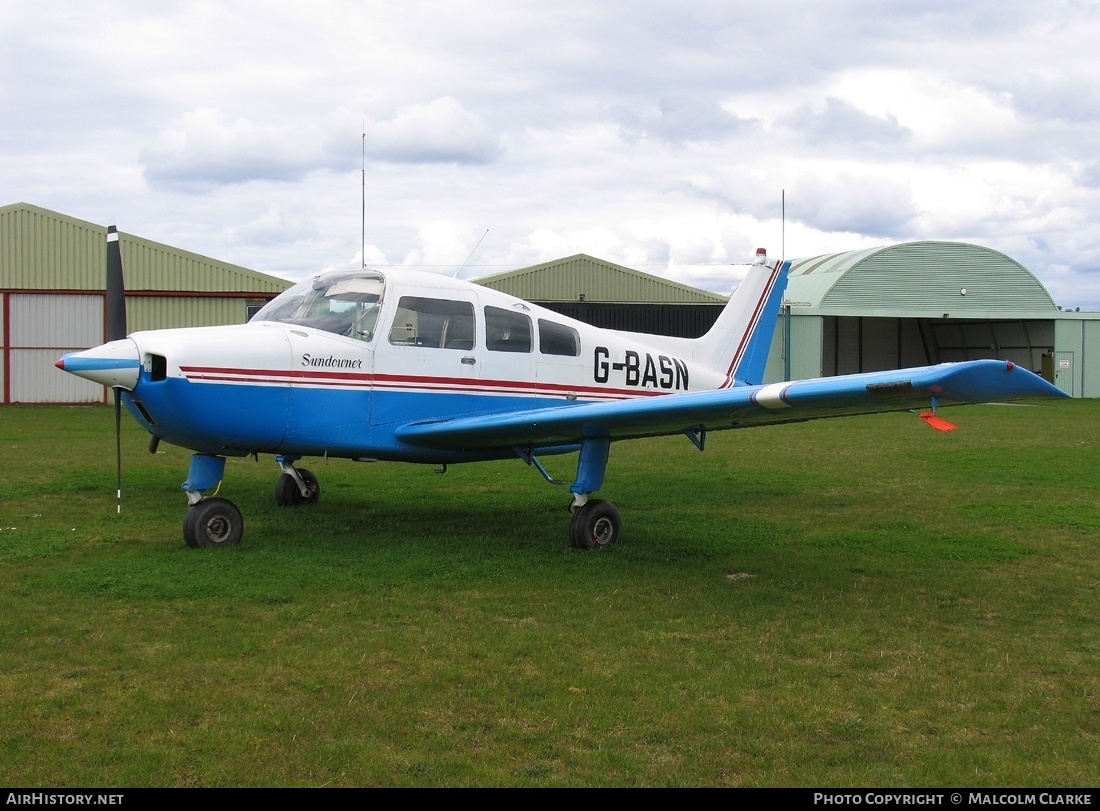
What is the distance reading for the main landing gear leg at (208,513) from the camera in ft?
26.4

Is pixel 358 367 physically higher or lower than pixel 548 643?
higher

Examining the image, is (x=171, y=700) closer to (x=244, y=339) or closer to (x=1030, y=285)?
(x=244, y=339)

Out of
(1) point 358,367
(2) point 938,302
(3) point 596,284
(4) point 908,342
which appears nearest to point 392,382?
(1) point 358,367

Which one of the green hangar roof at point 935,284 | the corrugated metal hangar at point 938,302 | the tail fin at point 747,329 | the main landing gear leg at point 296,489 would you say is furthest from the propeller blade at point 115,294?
the green hangar roof at point 935,284

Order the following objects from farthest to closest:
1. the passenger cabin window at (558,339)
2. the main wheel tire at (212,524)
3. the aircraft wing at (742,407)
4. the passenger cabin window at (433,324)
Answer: the passenger cabin window at (558,339) < the passenger cabin window at (433,324) < the main wheel tire at (212,524) < the aircraft wing at (742,407)

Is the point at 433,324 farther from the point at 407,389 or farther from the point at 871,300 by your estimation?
the point at 871,300

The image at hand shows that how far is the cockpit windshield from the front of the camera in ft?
28.2

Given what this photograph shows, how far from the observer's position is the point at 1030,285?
40.0 m

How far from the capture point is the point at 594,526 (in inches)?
337

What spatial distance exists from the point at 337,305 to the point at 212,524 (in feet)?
7.00

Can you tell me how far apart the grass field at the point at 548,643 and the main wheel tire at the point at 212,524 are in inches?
6.0

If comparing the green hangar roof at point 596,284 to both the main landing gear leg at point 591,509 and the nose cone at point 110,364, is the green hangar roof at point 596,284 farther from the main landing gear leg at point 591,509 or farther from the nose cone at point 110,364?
the nose cone at point 110,364

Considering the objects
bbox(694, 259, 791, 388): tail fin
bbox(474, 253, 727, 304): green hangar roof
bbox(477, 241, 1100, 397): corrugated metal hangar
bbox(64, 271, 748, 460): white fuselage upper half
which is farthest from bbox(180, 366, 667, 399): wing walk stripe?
bbox(474, 253, 727, 304): green hangar roof

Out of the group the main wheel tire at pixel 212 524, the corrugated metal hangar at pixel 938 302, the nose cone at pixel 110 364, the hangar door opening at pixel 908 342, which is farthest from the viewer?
the hangar door opening at pixel 908 342
